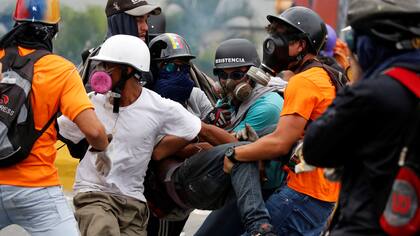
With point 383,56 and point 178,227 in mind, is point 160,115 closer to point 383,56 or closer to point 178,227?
point 178,227

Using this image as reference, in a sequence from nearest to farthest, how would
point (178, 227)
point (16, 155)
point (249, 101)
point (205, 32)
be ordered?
point (16, 155), point (249, 101), point (178, 227), point (205, 32)

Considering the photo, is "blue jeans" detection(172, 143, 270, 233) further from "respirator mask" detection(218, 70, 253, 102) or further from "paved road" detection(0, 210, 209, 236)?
"paved road" detection(0, 210, 209, 236)

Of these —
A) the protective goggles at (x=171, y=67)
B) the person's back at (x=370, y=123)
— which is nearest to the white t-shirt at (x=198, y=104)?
the protective goggles at (x=171, y=67)

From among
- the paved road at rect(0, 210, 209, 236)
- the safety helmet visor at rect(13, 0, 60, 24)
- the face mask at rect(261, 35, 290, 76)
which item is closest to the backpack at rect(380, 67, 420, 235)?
the face mask at rect(261, 35, 290, 76)

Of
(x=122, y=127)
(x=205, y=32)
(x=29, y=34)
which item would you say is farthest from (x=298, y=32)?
(x=205, y=32)

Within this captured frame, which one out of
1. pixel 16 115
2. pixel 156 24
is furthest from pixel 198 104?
pixel 16 115

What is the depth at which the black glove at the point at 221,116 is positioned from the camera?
6223 millimetres

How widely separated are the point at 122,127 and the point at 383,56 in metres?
2.19

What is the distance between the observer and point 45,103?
206 inches

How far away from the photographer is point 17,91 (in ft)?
17.1

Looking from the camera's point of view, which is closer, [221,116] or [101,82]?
[101,82]

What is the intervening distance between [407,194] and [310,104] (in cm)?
171

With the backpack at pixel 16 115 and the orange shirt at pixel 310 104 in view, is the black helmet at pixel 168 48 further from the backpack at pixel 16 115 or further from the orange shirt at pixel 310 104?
the backpack at pixel 16 115

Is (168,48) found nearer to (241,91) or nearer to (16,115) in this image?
(241,91)
